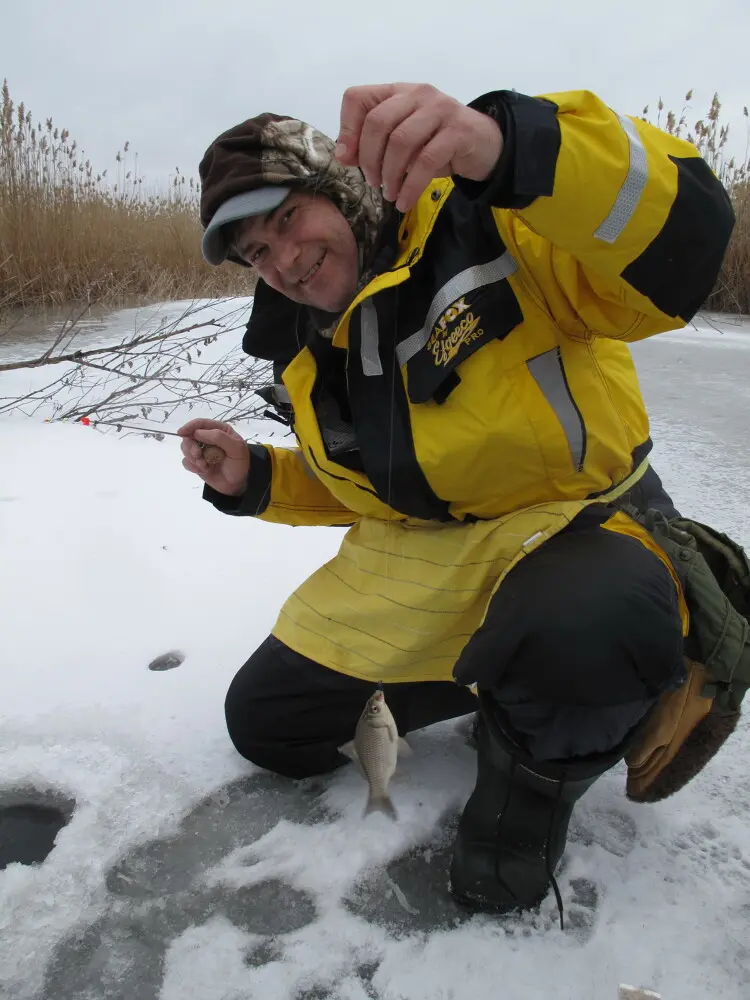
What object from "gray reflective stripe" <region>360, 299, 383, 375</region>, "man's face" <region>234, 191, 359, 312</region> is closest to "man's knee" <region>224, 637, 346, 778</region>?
"gray reflective stripe" <region>360, 299, 383, 375</region>

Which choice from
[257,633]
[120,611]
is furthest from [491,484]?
[120,611]

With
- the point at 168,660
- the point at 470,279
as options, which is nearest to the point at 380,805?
the point at 168,660

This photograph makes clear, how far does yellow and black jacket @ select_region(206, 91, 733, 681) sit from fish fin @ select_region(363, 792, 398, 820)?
0.27 metres

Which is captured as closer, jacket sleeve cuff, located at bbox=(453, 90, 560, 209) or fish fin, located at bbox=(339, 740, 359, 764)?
jacket sleeve cuff, located at bbox=(453, 90, 560, 209)

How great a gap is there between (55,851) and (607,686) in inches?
45.5

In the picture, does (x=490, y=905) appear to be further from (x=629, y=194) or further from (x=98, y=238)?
(x=98, y=238)

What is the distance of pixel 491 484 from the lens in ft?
4.88

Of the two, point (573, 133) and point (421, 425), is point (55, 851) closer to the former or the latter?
point (421, 425)

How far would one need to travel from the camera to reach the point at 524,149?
1.14 metres

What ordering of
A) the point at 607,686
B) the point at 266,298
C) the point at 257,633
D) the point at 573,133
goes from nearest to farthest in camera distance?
the point at 573,133 → the point at 607,686 → the point at 266,298 → the point at 257,633

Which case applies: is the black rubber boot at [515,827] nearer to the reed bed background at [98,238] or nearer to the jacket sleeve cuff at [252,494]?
the jacket sleeve cuff at [252,494]

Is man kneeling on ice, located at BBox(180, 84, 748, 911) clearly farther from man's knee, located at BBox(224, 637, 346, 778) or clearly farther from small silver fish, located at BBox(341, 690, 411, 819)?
small silver fish, located at BBox(341, 690, 411, 819)

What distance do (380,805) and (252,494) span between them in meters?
0.87

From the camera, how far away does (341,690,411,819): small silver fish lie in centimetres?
162
